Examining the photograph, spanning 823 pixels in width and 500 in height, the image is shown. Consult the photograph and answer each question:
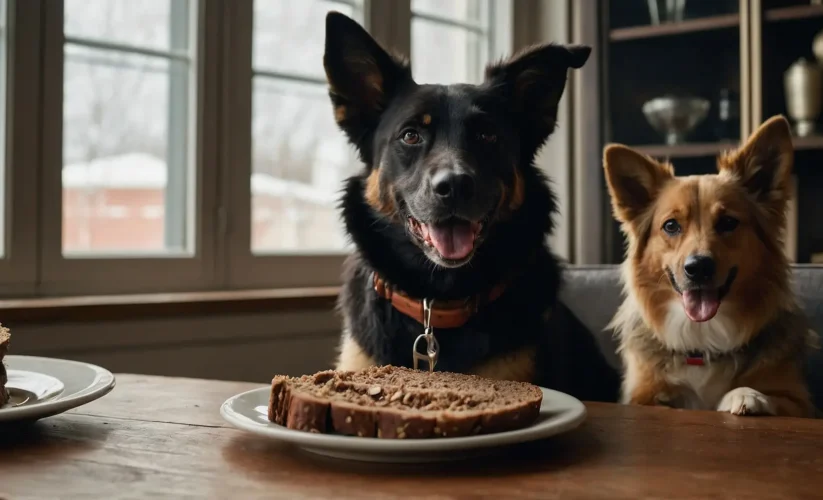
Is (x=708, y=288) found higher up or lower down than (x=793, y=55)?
lower down

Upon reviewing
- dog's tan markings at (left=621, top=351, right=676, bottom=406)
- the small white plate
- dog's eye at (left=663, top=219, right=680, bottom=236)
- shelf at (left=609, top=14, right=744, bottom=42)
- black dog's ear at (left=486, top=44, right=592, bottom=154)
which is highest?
shelf at (left=609, top=14, right=744, bottom=42)

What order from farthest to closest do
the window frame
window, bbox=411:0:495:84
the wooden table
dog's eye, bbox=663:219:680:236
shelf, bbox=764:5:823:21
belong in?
window, bbox=411:0:495:84 → shelf, bbox=764:5:823:21 → the window frame → dog's eye, bbox=663:219:680:236 → the wooden table

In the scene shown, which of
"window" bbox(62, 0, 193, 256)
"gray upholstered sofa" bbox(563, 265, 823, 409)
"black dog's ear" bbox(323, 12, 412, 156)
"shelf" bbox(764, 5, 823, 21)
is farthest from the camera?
"shelf" bbox(764, 5, 823, 21)

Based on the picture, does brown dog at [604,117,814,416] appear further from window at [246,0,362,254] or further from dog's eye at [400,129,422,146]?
window at [246,0,362,254]

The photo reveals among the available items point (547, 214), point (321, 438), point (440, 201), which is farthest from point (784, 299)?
point (321, 438)

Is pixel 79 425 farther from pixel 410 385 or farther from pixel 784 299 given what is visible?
pixel 784 299

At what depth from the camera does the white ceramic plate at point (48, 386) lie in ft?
2.73

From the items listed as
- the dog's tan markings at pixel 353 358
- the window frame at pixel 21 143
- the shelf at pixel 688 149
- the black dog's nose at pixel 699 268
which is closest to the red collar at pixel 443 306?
the dog's tan markings at pixel 353 358

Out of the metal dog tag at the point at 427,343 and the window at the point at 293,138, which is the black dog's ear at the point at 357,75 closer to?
the metal dog tag at the point at 427,343

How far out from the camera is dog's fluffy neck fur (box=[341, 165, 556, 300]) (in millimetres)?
1593

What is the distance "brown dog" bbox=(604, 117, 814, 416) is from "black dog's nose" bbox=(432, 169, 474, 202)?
1.74 ft

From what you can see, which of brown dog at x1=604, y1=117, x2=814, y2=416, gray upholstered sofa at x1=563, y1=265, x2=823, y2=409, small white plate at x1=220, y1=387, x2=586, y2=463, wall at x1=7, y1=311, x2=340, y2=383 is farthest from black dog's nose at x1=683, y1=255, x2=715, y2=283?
wall at x1=7, y1=311, x2=340, y2=383

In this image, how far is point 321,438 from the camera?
0.72m

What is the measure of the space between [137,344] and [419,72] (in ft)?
5.99
